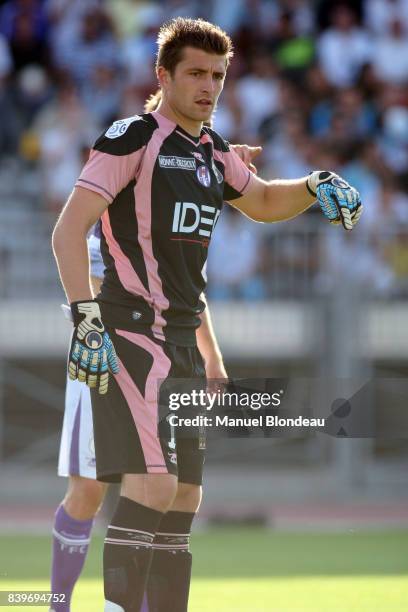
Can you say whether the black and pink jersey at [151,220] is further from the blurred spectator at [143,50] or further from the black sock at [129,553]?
the blurred spectator at [143,50]

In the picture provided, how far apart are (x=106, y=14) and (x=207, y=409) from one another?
39.6ft

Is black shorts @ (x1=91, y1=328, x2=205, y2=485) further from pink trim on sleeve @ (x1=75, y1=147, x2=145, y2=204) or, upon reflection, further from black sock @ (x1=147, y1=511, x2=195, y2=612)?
pink trim on sleeve @ (x1=75, y1=147, x2=145, y2=204)

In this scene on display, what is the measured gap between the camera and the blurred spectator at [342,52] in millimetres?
15977

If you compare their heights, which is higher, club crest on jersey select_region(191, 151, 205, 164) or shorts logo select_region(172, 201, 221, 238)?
club crest on jersey select_region(191, 151, 205, 164)

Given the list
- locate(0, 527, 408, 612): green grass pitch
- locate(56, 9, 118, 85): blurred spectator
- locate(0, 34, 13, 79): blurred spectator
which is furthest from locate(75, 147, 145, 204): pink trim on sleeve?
locate(56, 9, 118, 85): blurred spectator

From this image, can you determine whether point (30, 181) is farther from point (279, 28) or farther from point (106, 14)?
point (279, 28)

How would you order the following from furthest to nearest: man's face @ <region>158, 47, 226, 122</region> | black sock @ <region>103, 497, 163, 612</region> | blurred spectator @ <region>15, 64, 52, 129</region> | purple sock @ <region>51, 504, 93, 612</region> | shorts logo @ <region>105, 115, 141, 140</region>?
blurred spectator @ <region>15, 64, 52, 129</region> < purple sock @ <region>51, 504, 93, 612</region> < man's face @ <region>158, 47, 226, 122</region> < shorts logo @ <region>105, 115, 141, 140</region> < black sock @ <region>103, 497, 163, 612</region>

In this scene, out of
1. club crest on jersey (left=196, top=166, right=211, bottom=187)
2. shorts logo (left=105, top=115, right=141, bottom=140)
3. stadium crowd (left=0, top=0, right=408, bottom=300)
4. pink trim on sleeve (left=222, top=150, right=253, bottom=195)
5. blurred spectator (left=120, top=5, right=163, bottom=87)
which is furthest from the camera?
blurred spectator (left=120, top=5, right=163, bottom=87)

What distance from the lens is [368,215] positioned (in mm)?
13922

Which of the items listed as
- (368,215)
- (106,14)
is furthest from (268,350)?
(106,14)

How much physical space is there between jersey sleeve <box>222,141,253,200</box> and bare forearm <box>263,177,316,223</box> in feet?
0.42

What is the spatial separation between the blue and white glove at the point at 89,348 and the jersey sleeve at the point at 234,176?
3.52 ft

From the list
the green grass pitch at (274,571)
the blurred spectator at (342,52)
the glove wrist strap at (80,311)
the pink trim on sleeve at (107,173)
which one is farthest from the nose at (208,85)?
the blurred spectator at (342,52)

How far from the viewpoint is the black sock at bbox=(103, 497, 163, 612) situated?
4.88 m
